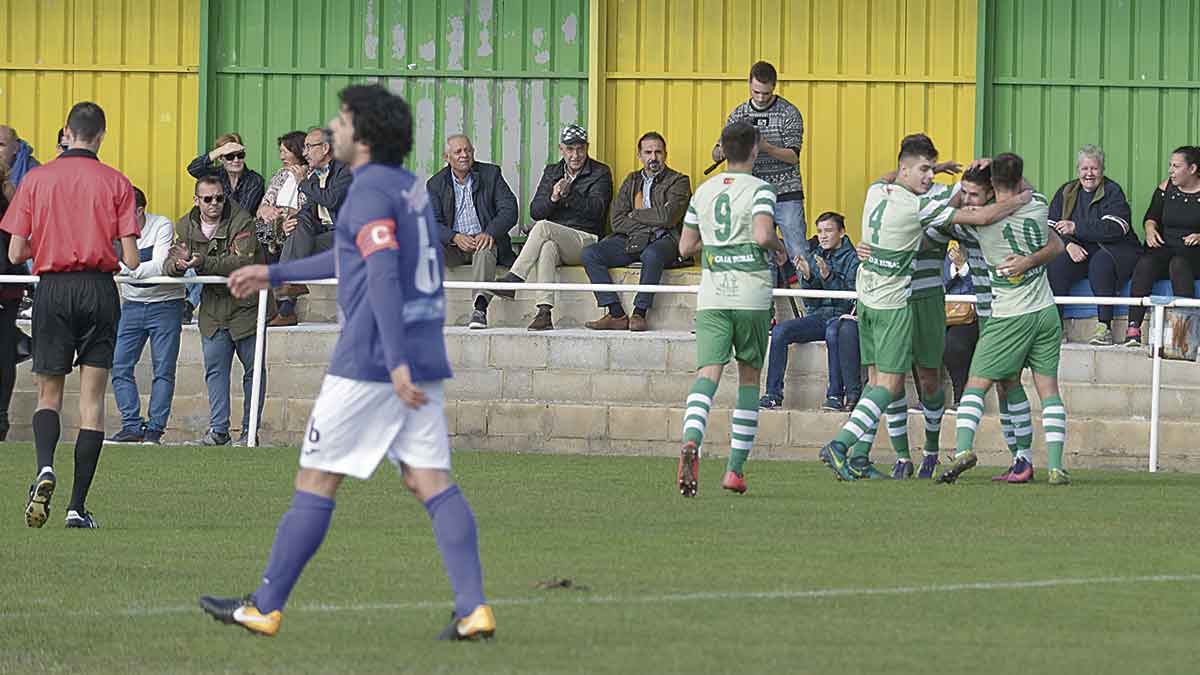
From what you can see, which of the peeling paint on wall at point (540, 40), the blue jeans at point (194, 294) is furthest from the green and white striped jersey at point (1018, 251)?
the peeling paint on wall at point (540, 40)

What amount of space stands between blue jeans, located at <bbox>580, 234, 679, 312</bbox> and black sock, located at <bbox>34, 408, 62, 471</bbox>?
8049 mm

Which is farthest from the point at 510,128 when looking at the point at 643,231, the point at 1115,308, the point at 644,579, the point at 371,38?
the point at 644,579

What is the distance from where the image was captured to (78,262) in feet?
36.4

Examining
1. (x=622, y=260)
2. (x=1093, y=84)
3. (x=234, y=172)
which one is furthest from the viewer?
(x=1093, y=84)

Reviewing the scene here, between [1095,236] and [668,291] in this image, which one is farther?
[1095,236]

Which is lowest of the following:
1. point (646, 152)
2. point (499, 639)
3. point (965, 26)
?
point (499, 639)

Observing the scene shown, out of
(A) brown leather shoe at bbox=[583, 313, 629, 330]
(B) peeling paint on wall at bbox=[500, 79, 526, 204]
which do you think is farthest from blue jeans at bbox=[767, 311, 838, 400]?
(B) peeling paint on wall at bbox=[500, 79, 526, 204]

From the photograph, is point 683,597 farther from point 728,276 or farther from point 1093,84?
point 1093,84

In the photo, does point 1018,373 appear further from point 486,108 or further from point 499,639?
point 486,108

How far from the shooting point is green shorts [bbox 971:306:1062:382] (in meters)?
13.9

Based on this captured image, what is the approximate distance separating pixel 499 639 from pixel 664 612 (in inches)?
34.4

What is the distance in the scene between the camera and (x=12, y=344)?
1794 centimetres

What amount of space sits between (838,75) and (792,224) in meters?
2.40

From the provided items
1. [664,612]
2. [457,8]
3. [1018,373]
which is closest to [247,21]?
[457,8]
